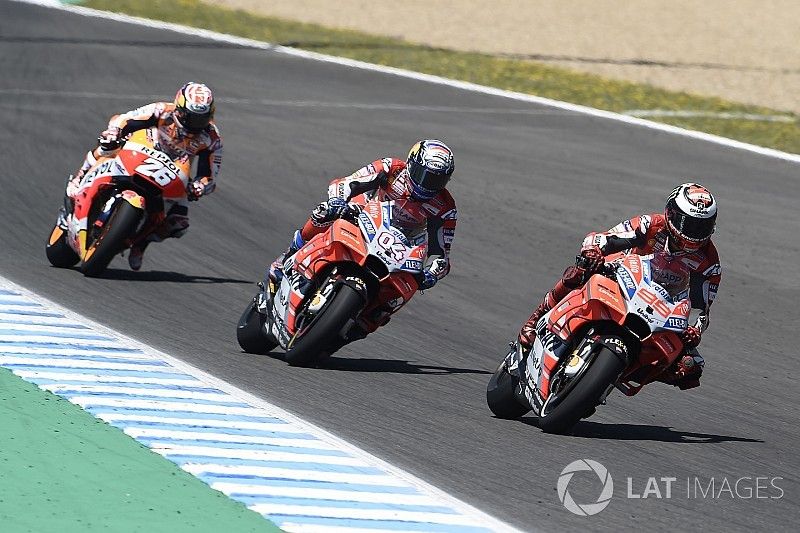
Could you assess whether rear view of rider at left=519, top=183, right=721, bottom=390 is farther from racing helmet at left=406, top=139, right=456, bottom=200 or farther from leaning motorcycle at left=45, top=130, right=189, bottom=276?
leaning motorcycle at left=45, top=130, right=189, bottom=276

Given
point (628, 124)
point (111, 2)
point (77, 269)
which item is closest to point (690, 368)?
point (77, 269)

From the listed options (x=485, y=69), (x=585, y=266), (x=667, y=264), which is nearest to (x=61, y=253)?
(x=585, y=266)

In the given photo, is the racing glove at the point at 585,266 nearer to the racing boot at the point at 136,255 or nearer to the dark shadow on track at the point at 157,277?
the dark shadow on track at the point at 157,277

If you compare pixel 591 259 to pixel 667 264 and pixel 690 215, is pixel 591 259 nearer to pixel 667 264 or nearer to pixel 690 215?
pixel 667 264

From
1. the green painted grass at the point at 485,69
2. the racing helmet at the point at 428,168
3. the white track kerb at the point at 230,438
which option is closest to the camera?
the white track kerb at the point at 230,438

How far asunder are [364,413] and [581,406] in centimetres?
137

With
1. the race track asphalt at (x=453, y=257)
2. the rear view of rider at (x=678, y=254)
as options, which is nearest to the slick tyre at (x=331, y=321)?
the race track asphalt at (x=453, y=257)

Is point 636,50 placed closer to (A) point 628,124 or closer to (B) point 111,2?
(A) point 628,124

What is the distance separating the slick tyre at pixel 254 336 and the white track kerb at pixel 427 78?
12.4m

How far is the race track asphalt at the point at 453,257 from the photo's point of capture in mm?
8555

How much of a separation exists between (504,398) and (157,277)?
5.29 meters

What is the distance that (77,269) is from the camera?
14.0 metres

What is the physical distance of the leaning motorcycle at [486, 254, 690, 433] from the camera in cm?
874

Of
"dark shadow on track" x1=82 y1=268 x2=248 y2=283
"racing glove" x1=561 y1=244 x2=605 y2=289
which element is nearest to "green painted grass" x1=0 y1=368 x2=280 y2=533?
"racing glove" x1=561 y1=244 x2=605 y2=289
